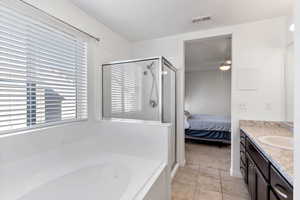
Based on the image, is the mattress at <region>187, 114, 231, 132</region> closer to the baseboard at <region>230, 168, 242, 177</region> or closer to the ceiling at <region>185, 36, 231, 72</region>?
the baseboard at <region>230, 168, 242, 177</region>

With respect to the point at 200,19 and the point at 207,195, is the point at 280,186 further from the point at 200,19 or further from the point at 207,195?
the point at 200,19

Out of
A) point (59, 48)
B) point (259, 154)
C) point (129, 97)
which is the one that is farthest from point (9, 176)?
point (259, 154)

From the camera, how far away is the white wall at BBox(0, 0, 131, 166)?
1.29 metres

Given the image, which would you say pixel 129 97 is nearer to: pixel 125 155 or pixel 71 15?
pixel 125 155

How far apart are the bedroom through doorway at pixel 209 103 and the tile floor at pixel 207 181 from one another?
0.7 inches

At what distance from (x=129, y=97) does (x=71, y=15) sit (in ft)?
4.14

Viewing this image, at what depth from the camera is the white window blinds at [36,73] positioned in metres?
1.26

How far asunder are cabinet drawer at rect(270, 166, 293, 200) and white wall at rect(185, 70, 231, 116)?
4.98 m

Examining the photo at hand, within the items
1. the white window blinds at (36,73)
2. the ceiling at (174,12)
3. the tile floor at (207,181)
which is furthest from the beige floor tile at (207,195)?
the ceiling at (174,12)

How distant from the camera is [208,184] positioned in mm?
2186

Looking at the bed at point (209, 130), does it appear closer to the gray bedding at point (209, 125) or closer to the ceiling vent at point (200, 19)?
the gray bedding at point (209, 125)

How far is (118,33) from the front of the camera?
2629 millimetres

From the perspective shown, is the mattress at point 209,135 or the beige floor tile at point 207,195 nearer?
the beige floor tile at point 207,195

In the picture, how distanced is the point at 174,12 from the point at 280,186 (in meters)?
2.10
